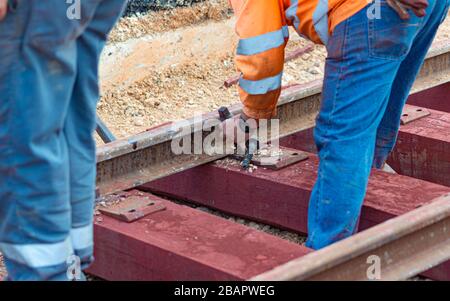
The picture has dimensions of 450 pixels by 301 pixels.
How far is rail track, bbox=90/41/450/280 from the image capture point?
165 inches

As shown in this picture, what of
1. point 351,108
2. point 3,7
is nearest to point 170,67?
point 351,108

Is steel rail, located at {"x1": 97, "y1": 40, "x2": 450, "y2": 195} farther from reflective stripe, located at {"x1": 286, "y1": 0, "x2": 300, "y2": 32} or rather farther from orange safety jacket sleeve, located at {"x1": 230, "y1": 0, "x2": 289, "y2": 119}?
reflective stripe, located at {"x1": 286, "y1": 0, "x2": 300, "y2": 32}

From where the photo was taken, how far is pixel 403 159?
19.4ft

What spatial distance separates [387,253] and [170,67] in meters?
4.12

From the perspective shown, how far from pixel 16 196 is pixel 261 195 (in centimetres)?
202

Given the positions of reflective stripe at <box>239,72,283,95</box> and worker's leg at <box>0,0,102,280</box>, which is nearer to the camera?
worker's leg at <box>0,0,102,280</box>

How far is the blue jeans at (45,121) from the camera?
327 cm

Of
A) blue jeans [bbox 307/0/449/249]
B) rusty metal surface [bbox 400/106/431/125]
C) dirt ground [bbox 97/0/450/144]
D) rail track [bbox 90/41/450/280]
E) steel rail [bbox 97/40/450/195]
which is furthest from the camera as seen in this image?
dirt ground [bbox 97/0/450/144]

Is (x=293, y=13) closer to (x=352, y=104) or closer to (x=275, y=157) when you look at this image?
(x=352, y=104)

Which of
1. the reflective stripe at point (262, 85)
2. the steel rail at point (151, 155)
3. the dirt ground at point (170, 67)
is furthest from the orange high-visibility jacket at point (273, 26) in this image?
the dirt ground at point (170, 67)

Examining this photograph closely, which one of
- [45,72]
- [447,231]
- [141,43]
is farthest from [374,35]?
[141,43]

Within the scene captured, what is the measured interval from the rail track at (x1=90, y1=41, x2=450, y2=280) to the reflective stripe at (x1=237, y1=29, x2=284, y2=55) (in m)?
0.78

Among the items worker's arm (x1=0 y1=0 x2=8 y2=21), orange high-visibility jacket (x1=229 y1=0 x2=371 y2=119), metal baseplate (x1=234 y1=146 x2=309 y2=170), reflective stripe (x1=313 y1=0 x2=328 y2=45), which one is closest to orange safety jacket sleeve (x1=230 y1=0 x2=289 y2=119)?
orange high-visibility jacket (x1=229 y1=0 x2=371 y2=119)
